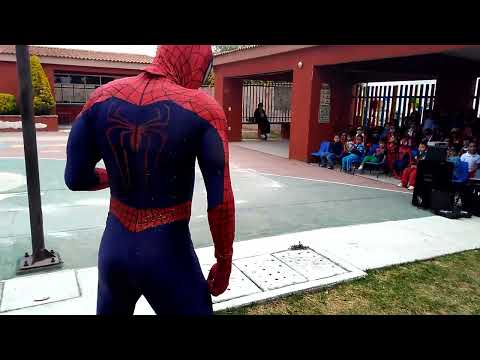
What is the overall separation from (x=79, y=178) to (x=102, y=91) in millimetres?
410

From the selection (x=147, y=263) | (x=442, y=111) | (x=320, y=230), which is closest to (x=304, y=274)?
(x=320, y=230)

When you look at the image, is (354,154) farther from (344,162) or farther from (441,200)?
(441,200)

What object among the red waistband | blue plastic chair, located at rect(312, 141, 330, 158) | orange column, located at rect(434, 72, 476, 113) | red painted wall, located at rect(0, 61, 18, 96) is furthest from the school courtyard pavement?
red painted wall, located at rect(0, 61, 18, 96)

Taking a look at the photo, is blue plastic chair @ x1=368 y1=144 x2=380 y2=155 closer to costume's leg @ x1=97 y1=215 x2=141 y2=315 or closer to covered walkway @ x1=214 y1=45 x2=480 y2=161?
covered walkway @ x1=214 y1=45 x2=480 y2=161

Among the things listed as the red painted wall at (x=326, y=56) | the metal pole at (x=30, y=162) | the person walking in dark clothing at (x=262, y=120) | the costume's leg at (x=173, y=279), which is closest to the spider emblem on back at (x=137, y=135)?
the costume's leg at (x=173, y=279)

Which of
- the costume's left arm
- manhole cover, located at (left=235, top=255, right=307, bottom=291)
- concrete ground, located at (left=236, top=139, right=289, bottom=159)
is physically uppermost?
the costume's left arm

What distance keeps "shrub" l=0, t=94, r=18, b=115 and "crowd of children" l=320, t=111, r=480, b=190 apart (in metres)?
14.4

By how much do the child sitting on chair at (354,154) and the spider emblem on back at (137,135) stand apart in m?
9.33

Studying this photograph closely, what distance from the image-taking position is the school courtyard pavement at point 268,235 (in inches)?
147

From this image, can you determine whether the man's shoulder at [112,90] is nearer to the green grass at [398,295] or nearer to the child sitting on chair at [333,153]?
the green grass at [398,295]

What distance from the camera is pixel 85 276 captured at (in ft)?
13.0

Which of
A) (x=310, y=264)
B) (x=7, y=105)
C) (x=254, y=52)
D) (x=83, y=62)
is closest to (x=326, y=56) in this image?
(x=254, y=52)

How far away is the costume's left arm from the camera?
177 centimetres
